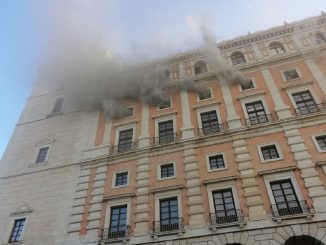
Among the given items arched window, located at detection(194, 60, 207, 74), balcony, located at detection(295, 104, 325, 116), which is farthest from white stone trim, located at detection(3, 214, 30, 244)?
balcony, located at detection(295, 104, 325, 116)

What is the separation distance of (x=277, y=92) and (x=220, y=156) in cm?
731

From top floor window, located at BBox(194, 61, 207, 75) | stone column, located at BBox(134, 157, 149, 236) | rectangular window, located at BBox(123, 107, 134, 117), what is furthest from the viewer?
top floor window, located at BBox(194, 61, 207, 75)

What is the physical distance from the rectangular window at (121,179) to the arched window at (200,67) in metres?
12.9

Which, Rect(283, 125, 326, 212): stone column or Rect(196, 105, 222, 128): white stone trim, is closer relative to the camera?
Rect(283, 125, 326, 212): stone column

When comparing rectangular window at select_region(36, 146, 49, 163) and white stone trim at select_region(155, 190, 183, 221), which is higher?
rectangular window at select_region(36, 146, 49, 163)

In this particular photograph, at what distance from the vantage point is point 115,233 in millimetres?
19500

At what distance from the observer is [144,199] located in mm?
20500

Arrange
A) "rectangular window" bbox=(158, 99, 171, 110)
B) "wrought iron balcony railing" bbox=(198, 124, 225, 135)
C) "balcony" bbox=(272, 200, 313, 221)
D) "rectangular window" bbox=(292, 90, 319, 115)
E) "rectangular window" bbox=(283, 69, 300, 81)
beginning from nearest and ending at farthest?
"balcony" bbox=(272, 200, 313, 221), "rectangular window" bbox=(292, 90, 319, 115), "wrought iron balcony railing" bbox=(198, 124, 225, 135), "rectangular window" bbox=(283, 69, 300, 81), "rectangular window" bbox=(158, 99, 171, 110)

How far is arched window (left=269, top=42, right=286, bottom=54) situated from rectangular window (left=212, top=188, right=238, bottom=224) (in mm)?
15591

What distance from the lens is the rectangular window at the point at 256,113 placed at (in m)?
22.7

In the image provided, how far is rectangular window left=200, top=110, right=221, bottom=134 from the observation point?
23.5 m

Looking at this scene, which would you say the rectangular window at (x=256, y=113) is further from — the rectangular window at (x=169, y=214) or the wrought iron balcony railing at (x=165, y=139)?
the rectangular window at (x=169, y=214)

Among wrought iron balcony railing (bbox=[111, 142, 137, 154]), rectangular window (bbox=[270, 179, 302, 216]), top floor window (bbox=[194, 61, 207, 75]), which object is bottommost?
rectangular window (bbox=[270, 179, 302, 216])

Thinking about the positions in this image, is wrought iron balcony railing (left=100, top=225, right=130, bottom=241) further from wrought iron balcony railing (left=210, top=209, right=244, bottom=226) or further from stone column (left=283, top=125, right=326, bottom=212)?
stone column (left=283, top=125, right=326, bottom=212)
